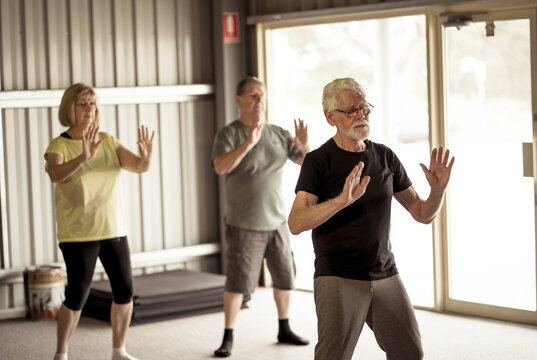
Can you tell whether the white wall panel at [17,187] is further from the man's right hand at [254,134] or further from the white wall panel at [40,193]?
the man's right hand at [254,134]

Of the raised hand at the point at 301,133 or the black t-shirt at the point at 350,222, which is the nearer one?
the black t-shirt at the point at 350,222

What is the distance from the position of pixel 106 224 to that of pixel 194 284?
6.92ft

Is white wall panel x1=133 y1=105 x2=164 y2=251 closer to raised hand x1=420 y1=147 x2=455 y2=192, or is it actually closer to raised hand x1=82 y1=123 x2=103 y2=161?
raised hand x1=82 y1=123 x2=103 y2=161

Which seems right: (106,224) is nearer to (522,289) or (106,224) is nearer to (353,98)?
(353,98)

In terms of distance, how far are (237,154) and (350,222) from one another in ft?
6.33

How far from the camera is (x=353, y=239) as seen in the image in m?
3.61

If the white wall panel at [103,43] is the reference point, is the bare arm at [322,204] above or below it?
below

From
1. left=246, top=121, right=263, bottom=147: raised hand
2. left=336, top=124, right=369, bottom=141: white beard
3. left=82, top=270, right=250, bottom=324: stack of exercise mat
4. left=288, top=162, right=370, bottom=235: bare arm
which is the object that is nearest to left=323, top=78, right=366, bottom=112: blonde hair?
left=336, top=124, right=369, bottom=141: white beard

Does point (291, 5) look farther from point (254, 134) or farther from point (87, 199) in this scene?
point (87, 199)

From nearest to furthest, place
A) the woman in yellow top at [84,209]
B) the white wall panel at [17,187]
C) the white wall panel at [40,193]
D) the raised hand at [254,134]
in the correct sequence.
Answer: the woman in yellow top at [84,209]
the raised hand at [254,134]
the white wall panel at [17,187]
the white wall panel at [40,193]

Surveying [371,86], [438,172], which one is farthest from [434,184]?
[371,86]

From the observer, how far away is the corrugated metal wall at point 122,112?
699cm

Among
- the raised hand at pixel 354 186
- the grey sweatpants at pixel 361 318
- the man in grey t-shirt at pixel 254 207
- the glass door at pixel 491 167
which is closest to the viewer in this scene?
the raised hand at pixel 354 186

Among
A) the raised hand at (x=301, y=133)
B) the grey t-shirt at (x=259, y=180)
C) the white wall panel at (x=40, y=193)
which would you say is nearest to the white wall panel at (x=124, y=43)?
the white wall panel at (x=40, y=193)
